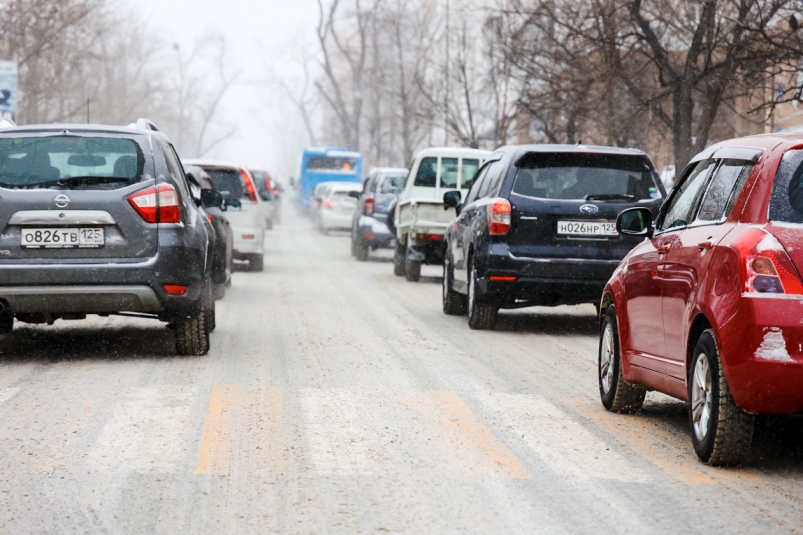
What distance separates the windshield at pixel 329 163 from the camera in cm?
6372

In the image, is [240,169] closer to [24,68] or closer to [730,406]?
[730,406]

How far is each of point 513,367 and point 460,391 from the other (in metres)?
1.51

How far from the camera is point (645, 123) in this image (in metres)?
30.5

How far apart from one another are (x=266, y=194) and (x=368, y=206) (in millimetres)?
3992

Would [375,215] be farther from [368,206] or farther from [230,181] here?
[230,181]

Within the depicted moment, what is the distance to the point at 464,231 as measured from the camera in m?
13.9

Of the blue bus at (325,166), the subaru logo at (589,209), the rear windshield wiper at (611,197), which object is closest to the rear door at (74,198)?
the subaru logo at (589,209)

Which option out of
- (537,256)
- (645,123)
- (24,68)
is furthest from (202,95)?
(537,256)

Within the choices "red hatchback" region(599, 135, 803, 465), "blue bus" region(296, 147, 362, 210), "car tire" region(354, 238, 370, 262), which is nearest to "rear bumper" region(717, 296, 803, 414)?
"red hatchback" region(599, 135, 803, 465)

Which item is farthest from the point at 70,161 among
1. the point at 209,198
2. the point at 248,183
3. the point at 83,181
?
the point at 248,183

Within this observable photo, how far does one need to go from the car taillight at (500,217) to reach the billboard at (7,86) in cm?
1541

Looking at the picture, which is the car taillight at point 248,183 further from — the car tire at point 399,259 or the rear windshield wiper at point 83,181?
the rear windshield wiper at point 83,181

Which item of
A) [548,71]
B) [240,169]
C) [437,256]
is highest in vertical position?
[548,71]

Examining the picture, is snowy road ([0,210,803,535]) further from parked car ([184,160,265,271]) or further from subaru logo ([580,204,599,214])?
parked car ([184,160,265,271])
